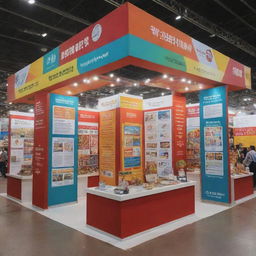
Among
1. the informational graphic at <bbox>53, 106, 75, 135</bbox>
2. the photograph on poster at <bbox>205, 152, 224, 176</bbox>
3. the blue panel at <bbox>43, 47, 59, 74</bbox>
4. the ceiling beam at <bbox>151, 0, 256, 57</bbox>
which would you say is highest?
the ceiling beam at <bbox>151, 0, 256, 57</bbox>

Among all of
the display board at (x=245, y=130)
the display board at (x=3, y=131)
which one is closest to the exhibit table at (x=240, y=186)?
the display board at (x=245, y=130)

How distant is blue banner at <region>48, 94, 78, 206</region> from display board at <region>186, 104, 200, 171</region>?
3357 millimetres

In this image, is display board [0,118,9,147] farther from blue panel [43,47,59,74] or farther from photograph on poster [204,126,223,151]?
photograph on poster [204,126,223,151]

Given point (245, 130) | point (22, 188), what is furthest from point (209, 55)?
point (245, 130)

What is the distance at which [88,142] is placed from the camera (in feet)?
23.5

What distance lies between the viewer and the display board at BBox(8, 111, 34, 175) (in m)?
8.06

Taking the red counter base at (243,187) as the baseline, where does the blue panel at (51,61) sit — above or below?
above

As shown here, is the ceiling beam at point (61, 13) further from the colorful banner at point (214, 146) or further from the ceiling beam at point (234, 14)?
the colorful banner at point (214, 146)

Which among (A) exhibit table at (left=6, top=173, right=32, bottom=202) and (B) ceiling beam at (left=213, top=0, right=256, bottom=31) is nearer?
(B) ceiling beam at (left=213, top=0, right=256, bottom=31)

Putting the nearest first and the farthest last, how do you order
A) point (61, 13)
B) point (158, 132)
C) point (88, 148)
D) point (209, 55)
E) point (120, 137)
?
point (209, 55) → point (61, 13) → point (120, 137) → point (158, 132) → point (88, 148)

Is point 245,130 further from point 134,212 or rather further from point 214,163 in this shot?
point 134,212

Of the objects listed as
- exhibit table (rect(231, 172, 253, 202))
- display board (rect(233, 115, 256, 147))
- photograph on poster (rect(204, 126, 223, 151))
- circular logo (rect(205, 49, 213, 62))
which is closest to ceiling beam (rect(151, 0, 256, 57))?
circular logo (rect(205, 49, 213, 62))

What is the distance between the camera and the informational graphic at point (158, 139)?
6680 mm

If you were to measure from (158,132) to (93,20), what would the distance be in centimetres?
341
